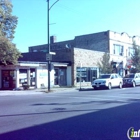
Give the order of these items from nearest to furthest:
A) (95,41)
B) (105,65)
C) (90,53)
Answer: (105,65) → (90,53) → (95,41)

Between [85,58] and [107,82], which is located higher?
[85,58]

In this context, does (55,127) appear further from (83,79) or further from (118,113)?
(83,79)

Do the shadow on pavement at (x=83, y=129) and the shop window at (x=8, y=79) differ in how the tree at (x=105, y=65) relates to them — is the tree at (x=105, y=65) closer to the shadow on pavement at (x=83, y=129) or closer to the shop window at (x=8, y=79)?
the shop window at (x=8, y=79)

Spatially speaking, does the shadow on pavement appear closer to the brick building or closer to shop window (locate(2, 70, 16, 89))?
shop window (locate(2, 70, 16, 89))

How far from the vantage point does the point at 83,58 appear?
1334 inches

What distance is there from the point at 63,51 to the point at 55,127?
26.5 metres

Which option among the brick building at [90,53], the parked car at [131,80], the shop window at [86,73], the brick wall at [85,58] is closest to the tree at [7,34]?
the brick building at [90,53]

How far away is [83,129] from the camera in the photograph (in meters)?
7.54

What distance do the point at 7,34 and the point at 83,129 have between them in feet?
63.4

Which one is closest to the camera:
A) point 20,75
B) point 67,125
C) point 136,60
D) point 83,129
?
point 83,129

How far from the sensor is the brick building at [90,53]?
107 feet

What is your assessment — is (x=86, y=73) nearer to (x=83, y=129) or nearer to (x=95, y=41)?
(x=95, y=41)

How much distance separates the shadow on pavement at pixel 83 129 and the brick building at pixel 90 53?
799 inches

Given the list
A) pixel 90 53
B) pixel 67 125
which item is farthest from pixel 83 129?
pixel 90 53
